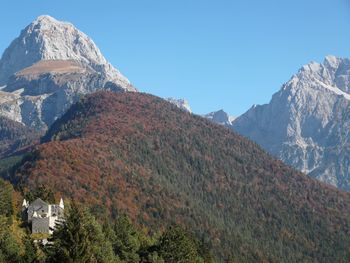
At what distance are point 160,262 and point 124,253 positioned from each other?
7.20 meters

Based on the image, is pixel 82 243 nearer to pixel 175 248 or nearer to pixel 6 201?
pixel 175 248

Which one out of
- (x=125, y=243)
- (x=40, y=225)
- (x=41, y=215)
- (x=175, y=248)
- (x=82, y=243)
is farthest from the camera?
Answer: (x=41, y=215)

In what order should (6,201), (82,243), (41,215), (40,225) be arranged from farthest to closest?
(6,201), (41,215), (40,225), (82,243)

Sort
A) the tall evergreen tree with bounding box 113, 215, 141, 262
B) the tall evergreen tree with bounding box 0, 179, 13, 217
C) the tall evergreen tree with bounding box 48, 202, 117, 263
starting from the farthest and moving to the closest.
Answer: the tall evergreen tree with bounding box 0, 179, 13, 217 < the tall evergreen tree with bounding box 113, 215, 141, 262 < the tall evergreen tree with bounding box 48, 202, 117, 263

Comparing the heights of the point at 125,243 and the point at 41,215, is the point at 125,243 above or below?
below

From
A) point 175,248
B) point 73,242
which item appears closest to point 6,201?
point 175,248

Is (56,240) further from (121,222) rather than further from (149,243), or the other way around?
(149,243)

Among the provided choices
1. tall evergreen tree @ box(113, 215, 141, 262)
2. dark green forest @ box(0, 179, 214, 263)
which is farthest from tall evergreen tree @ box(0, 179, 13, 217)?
tall evergreen tree @ box(113, 215, 141, 262)

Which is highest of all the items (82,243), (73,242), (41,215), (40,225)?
(41,215)

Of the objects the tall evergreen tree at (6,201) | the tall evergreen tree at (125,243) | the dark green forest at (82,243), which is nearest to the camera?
the dark green forest at (82,243)

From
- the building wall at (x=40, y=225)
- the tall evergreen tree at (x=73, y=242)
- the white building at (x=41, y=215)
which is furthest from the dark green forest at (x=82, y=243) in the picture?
the white building at (x=41, y=215)

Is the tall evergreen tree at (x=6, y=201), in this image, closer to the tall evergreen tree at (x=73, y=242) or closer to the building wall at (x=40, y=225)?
the building wall at (x=40, y=225)

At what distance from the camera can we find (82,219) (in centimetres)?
7856

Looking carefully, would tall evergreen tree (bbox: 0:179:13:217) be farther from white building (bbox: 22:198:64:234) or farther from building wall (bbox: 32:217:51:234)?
building wall (bbox: 32:217:51:234)
